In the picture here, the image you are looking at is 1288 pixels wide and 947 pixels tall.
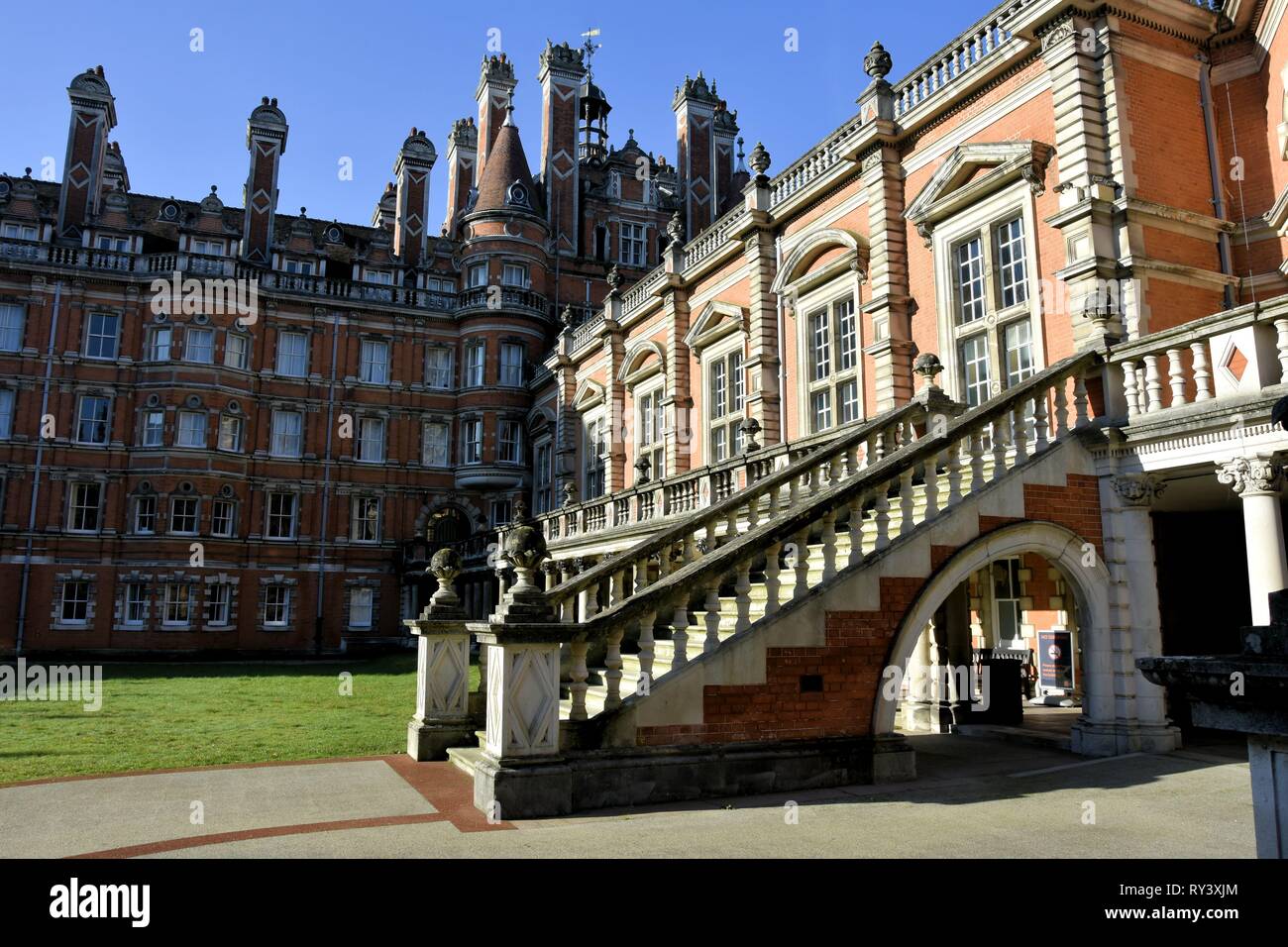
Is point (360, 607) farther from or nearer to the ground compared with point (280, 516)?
nearer to the ground

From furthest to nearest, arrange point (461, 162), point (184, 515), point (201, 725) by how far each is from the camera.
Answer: point (461, 162), point (184, 515), point (201, 725)

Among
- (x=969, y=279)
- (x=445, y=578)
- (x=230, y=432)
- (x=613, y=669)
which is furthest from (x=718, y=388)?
(x=230, y=432)

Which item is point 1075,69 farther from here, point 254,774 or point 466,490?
point 466,490

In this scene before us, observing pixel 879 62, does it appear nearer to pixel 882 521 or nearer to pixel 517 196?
pixel 882 521

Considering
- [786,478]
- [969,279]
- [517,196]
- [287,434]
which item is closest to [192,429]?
[287,434]

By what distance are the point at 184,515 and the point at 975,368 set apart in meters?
32.8

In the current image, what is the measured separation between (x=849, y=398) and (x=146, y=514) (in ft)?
101

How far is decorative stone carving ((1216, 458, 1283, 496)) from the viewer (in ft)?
30.9

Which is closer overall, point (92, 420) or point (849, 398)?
point (849, 398)

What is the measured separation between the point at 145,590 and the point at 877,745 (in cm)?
3515

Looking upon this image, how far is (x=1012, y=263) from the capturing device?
1469cm

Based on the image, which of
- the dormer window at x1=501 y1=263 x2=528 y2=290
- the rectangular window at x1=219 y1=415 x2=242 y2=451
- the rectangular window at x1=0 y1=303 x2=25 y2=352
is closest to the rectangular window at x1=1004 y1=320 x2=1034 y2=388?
the dormer window at x1=501 y1=263 x2=528 y2=290

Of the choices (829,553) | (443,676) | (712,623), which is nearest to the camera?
(712,623)

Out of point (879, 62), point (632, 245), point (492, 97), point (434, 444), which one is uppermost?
point (492, 97)
